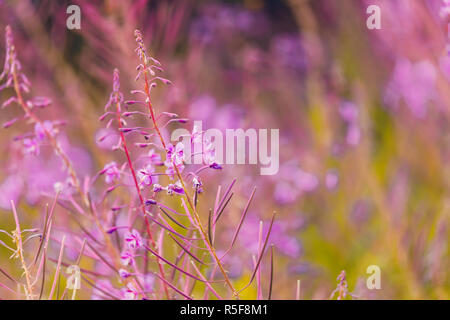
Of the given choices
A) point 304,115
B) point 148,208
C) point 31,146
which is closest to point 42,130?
point 31,146

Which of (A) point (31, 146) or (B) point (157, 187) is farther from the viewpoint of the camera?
(A) point (31, 146)

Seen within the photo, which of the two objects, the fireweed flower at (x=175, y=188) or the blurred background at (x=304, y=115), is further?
the blurred background at (x=304, y=115)

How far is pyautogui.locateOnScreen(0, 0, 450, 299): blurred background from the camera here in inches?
→ 31.3

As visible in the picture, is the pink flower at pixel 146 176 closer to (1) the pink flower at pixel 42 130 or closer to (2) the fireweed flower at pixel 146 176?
(2) the fireweed flower at pixel 146 176

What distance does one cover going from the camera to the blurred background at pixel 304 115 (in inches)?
31.3

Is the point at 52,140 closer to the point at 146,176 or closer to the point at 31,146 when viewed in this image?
the point at 31,146

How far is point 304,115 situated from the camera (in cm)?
132

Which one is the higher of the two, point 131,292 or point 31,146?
point 31,146

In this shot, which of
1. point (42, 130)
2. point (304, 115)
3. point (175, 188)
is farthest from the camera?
point (304, 115)

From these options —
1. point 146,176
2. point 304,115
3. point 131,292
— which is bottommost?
point 131,292

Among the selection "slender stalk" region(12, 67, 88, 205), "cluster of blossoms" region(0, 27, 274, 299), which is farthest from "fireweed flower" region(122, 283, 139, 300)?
"slender stalk" region(12, 67, 88, 205)

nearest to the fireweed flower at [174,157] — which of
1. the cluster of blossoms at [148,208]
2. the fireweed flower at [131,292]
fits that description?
the cluster of blossoms at [148,208]

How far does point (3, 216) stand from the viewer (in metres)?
0.71
